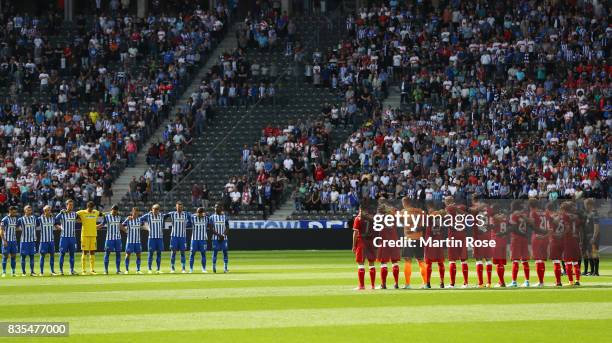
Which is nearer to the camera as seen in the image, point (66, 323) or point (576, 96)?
point (66, 323)

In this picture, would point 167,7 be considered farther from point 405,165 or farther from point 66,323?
point 66,323

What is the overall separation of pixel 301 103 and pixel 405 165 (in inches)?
300

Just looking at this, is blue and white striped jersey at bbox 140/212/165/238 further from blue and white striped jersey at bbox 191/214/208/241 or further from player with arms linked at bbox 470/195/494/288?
player with arms linked at bbox 470/195/494/288

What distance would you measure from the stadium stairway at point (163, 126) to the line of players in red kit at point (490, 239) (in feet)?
90.4

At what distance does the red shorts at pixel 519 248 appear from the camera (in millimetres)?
26562

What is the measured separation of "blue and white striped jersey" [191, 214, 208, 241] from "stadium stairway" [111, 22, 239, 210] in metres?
17.0

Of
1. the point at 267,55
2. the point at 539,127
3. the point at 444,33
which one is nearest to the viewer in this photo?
the point at 539,127

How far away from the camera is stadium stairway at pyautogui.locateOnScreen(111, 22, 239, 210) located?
53.6m

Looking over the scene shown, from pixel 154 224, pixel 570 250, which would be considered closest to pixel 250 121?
pixel 154 224

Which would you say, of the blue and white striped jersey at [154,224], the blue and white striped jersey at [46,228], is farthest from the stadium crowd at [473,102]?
the blue and white striped jersey at [46,228]

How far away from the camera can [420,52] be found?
182ft

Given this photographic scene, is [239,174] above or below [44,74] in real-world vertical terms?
below

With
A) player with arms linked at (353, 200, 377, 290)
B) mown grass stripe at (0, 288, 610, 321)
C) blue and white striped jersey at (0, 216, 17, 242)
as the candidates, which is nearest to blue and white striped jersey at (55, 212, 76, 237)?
blue and white striped jersey at (0, 216, 17, 242)

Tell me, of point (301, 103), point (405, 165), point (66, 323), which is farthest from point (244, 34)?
point (66, 323)
